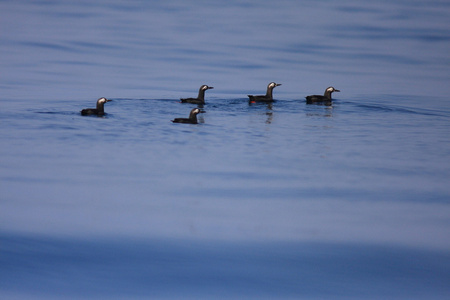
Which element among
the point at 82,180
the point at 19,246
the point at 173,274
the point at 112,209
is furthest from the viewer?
the point at 82,180

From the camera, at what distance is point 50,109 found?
17.0 m

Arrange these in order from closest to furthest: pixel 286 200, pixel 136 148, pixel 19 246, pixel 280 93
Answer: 1. pixel 19 246
2. pixel 286 200
3. pixel 136 148
4. pixel 280 93

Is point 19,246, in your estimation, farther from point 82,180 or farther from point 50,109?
point 50,109

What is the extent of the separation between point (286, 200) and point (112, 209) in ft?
7.32

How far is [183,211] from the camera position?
8.47 m

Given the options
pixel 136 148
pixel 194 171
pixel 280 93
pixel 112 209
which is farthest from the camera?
pixel 280 93

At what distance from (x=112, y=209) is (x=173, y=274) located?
2.05 m

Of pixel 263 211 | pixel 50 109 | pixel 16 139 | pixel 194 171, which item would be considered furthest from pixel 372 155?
pixel 50 109

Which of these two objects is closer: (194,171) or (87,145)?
(194,171)

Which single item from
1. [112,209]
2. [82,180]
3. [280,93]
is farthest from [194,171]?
[280,93]

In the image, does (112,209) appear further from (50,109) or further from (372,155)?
(50,109)

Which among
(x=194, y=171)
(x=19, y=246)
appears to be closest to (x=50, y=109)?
(x=194, y=171)

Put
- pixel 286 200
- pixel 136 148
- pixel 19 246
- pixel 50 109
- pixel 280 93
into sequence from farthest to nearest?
pixel 280 93
pixel 50 109
pixel 136 148
pixel 286 200
pixel 19 246

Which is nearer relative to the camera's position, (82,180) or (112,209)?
(112,209)
